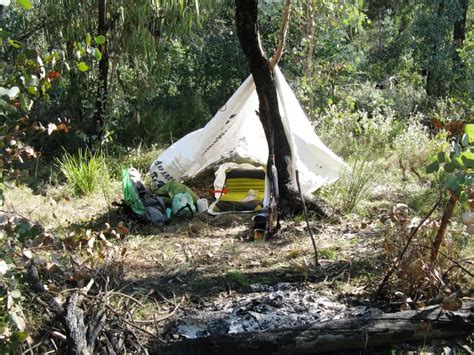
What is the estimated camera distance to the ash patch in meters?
3.20

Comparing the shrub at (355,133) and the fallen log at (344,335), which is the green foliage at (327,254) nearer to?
the fallen log at (344,335)

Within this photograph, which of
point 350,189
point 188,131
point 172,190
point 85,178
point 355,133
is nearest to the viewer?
point 350,189

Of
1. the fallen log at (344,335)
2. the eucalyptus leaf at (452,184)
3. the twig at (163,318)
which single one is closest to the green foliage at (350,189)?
the fallen log at (344,335)

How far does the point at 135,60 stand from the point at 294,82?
245 cm

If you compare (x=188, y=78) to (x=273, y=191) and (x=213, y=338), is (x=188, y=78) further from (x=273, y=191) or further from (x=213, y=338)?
(x=213, y=338)

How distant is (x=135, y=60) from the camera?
25.1 ft

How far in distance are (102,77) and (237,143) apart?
191 centimetres

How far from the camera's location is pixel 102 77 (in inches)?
277

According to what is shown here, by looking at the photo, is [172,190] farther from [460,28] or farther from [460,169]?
[460,28]

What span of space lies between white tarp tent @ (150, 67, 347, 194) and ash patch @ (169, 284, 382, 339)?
2442mm

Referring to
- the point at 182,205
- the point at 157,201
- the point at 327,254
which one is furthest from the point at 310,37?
the point at 327,254

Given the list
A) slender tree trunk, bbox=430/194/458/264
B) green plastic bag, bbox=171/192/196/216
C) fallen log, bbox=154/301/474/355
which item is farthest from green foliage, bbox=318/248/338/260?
green plastic bag, bbox=171/192/196/216

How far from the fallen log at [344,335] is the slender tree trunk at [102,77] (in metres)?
4.51

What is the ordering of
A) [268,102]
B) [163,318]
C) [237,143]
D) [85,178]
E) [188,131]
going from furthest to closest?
[188,131], [237,143], [85,178], [268,102], [163,318]
